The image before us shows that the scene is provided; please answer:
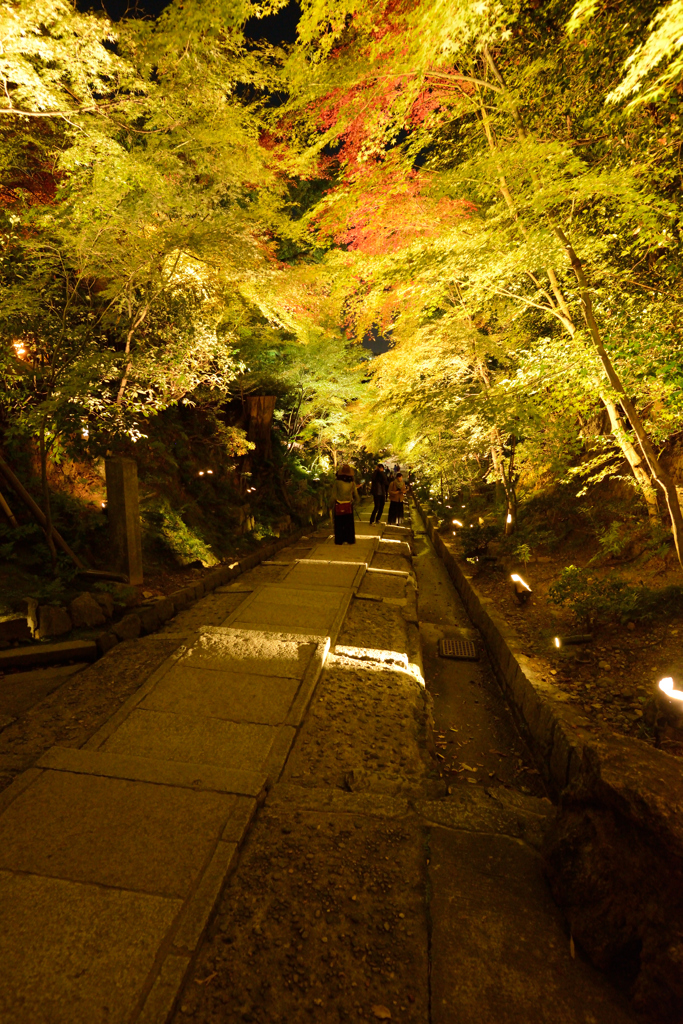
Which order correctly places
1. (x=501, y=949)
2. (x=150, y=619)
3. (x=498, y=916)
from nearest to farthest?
(x=501, y=949) < (x=498, y=916) < (x=150, y=619)

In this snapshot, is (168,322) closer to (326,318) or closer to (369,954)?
(326,318)

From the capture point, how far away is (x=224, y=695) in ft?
13.6

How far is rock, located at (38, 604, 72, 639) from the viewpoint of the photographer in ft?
16.6

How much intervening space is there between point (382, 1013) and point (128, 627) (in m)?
4.59

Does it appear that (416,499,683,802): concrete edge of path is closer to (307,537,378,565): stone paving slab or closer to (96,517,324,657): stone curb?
(307,537,378,565): stone paving slab

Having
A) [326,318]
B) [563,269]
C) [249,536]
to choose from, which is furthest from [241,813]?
[326,318]

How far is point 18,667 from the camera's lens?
4633 millimetres

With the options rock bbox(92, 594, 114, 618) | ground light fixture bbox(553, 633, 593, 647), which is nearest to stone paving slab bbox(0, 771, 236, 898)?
rock bbox(92, 594, 114, 618)

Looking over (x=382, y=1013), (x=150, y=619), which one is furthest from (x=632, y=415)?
(x=150, y=619)

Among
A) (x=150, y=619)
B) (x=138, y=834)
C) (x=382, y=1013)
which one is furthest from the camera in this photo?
(x=150, y=619)

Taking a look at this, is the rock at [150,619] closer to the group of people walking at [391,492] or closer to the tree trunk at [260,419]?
the tree trunk at [260,419]

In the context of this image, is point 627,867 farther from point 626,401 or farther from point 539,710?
point 626,401

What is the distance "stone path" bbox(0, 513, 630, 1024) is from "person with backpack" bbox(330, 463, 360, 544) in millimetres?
6836

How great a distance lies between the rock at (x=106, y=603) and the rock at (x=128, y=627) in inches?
7.8
